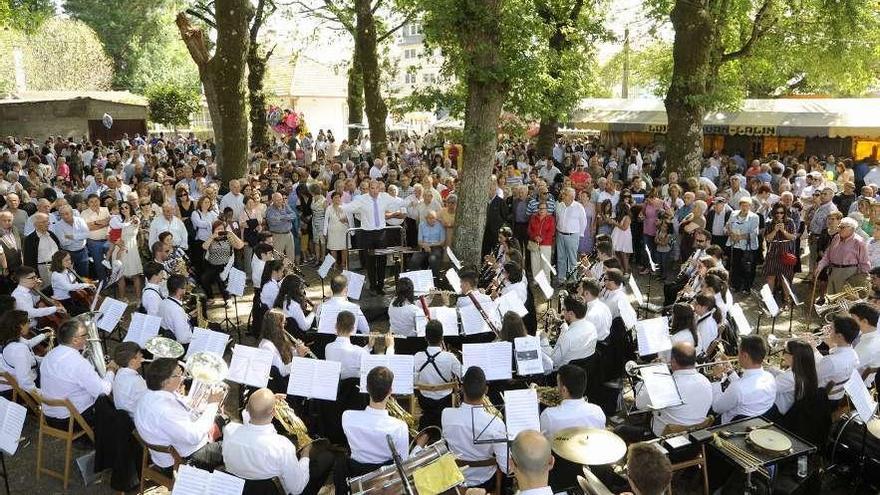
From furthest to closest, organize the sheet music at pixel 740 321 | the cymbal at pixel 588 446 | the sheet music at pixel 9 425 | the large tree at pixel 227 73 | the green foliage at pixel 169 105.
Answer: the green foliage at pixel 169 105, the large tree at pixel 227 73, the sheet music at pixel 740 321, the sheet music at pixel 9 425, the cymbal at pixel 588 446

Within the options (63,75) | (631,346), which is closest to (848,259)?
(631,346)

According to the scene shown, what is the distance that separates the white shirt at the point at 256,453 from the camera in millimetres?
4957

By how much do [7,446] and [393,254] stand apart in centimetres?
735

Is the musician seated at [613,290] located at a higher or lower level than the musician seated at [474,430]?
higher

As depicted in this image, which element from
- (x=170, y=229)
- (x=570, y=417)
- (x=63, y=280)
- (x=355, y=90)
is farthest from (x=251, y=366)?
(x=355, y=90)

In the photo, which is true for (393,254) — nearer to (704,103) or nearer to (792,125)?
(704,103)

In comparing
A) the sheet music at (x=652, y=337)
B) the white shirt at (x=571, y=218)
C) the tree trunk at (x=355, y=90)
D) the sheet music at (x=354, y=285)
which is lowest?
the sheet music at (x=652, y=337)

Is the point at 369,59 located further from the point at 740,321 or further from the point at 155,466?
the point at 155,466

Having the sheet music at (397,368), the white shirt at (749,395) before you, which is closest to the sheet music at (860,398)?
the white shirt at (749,395)

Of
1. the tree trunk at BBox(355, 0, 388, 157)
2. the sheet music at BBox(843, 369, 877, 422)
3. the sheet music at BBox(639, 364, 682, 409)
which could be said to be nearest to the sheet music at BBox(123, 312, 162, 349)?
the sheet music at BBox(639, 364, 682, 409)

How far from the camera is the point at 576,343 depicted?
703cm

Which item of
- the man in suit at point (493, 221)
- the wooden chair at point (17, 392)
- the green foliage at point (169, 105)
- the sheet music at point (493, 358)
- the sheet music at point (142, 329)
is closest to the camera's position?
the sheet music at point (493, 358)

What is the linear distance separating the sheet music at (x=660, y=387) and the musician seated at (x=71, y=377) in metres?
4.98

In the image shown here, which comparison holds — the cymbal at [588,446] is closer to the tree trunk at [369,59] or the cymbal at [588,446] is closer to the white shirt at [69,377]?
the white shirt at [69,377]
